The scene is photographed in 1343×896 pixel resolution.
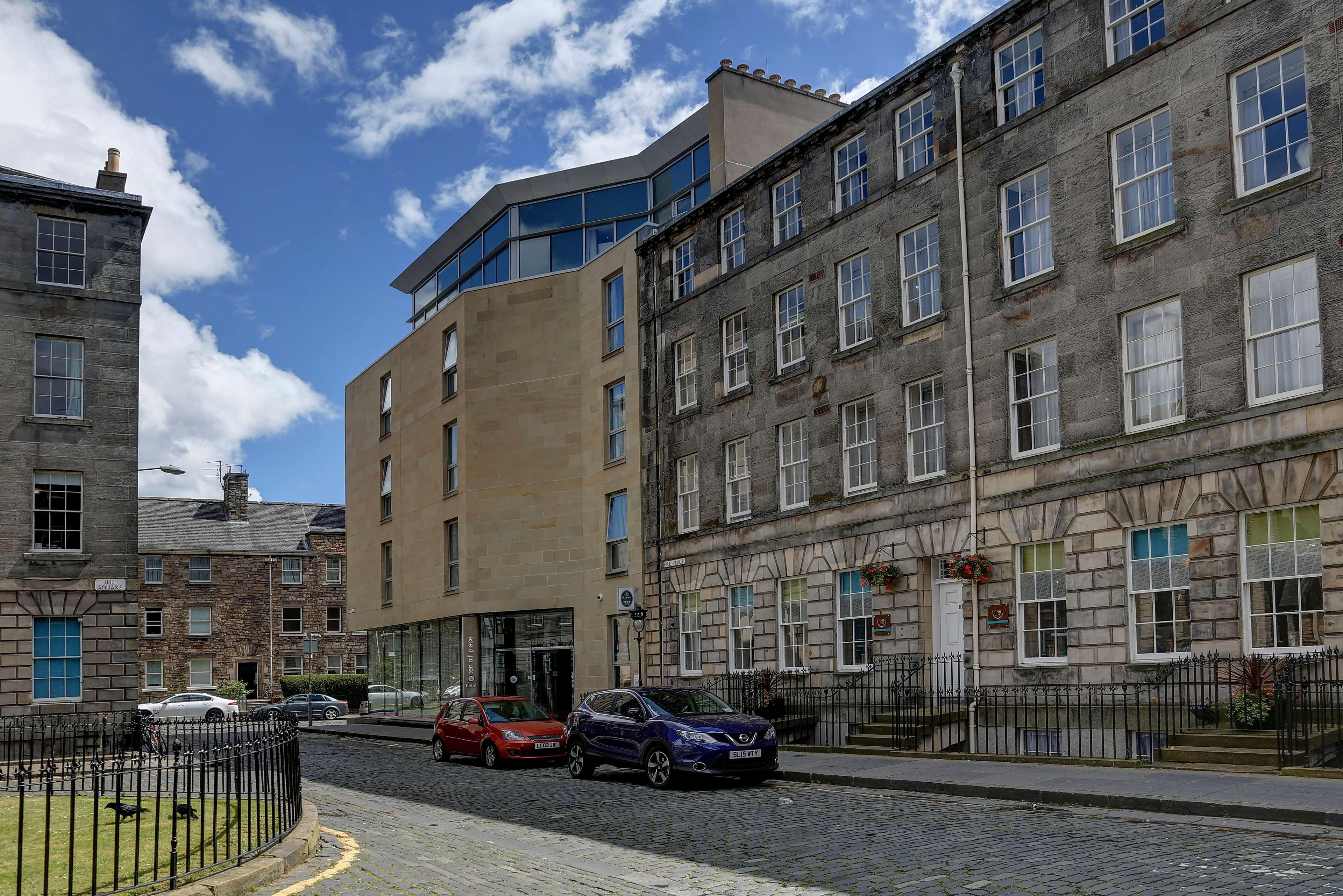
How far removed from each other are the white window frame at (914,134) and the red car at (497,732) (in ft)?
41.7

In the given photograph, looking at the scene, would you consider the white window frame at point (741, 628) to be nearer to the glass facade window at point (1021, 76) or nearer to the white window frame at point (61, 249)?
the glass facade window at point (1021, 76)

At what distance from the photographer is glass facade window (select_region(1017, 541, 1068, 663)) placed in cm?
2036

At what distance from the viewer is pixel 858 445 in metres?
25.3

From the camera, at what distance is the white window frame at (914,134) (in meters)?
23.9

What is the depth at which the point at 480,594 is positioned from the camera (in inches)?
1485

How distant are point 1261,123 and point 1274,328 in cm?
293

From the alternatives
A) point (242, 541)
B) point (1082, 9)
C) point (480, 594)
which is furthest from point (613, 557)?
point (242, 541)

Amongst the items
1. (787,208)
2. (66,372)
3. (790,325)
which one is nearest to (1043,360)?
(790,325)

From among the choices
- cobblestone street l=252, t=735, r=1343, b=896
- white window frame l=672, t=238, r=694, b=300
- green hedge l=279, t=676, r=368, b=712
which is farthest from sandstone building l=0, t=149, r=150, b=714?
green hedge l=279, t=676, r=368, b=712

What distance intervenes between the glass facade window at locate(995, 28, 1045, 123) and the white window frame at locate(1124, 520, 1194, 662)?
7.55 meters

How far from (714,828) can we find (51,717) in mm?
20656

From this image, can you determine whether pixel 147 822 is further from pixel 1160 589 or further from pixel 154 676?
pixel 154 676

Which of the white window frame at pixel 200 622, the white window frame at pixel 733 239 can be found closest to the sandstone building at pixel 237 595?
the white window frame at pixel 200 622

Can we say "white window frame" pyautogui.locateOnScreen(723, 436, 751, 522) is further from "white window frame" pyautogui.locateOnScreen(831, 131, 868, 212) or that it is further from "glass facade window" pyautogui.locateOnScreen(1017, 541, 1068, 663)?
"glass facade window" pyautogui.locateOnScreen(1017, 541, 1068, 663)
